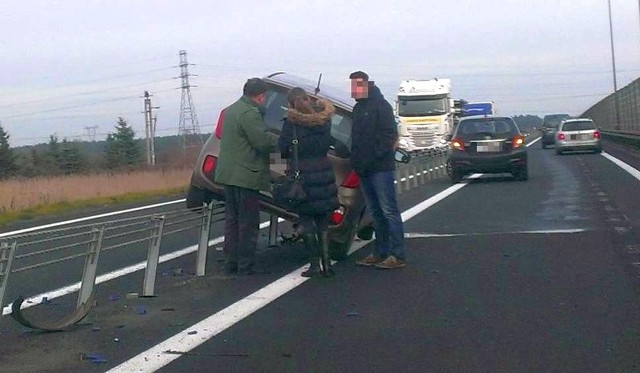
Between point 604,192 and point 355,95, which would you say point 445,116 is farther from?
point 355,95

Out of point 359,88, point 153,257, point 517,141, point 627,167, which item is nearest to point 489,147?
point 517,141

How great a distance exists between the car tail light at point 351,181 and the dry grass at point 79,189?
15.9m

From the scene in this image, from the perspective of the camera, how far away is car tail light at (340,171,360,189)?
39.0 ft

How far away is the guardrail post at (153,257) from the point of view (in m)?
10.5

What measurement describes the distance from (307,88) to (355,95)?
109 cm

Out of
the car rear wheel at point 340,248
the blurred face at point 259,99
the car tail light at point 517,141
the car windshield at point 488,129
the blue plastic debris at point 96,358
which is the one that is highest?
the blurred face at point 259,99

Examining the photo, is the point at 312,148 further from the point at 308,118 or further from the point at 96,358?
the point at 96,358

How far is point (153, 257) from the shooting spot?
416 inches

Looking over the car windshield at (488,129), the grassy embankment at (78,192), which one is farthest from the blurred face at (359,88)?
the car windshield at (488,129)

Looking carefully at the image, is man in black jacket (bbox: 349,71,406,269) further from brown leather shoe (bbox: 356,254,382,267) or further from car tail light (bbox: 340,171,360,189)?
car tail light (bbox: 340,171,360,189)

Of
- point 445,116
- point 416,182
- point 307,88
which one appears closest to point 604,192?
point 416,182

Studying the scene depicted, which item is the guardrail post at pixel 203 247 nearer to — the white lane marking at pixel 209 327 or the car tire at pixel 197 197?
the car tire at pixel 197 197

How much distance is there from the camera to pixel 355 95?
1141 centimetres

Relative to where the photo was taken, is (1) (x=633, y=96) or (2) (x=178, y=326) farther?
(1) (x=633, y=96)
